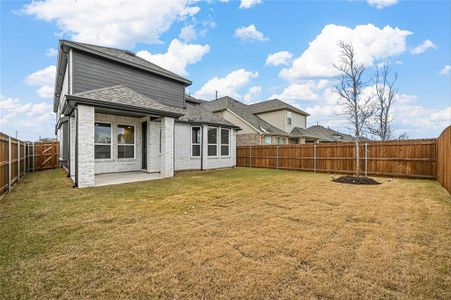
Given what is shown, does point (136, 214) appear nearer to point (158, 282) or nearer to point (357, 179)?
point (158, 282)

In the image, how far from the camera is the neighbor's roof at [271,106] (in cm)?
2564

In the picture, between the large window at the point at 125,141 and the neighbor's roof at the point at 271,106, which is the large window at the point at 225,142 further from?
the neighbor's roof at the point at 271,106

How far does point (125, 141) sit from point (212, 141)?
557 centimetres

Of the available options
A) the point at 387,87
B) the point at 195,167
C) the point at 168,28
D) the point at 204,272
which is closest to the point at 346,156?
the point at 195,167

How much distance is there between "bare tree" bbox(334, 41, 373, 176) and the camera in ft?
36.9

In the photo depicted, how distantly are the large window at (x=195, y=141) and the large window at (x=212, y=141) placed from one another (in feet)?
2.83

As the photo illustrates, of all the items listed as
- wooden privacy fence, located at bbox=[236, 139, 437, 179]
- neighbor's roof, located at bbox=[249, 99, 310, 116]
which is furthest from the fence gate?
neighbor's roof, located at bbox=[249, 99, 310, 116]

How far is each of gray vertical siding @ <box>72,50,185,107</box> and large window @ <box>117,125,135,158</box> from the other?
2.37 m

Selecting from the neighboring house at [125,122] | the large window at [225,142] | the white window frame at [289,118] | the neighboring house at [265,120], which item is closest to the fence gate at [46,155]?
the neighboring house at [125,122]

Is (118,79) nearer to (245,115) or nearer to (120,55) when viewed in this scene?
(120,55)

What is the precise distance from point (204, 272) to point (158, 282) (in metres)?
0.52

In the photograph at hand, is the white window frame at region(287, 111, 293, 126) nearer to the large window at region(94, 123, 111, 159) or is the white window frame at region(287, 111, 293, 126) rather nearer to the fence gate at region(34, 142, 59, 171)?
the large window at region(94, 123, 111, 159)

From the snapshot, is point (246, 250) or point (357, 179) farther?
point (357, 179)

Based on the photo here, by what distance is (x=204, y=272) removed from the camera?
262 cm
